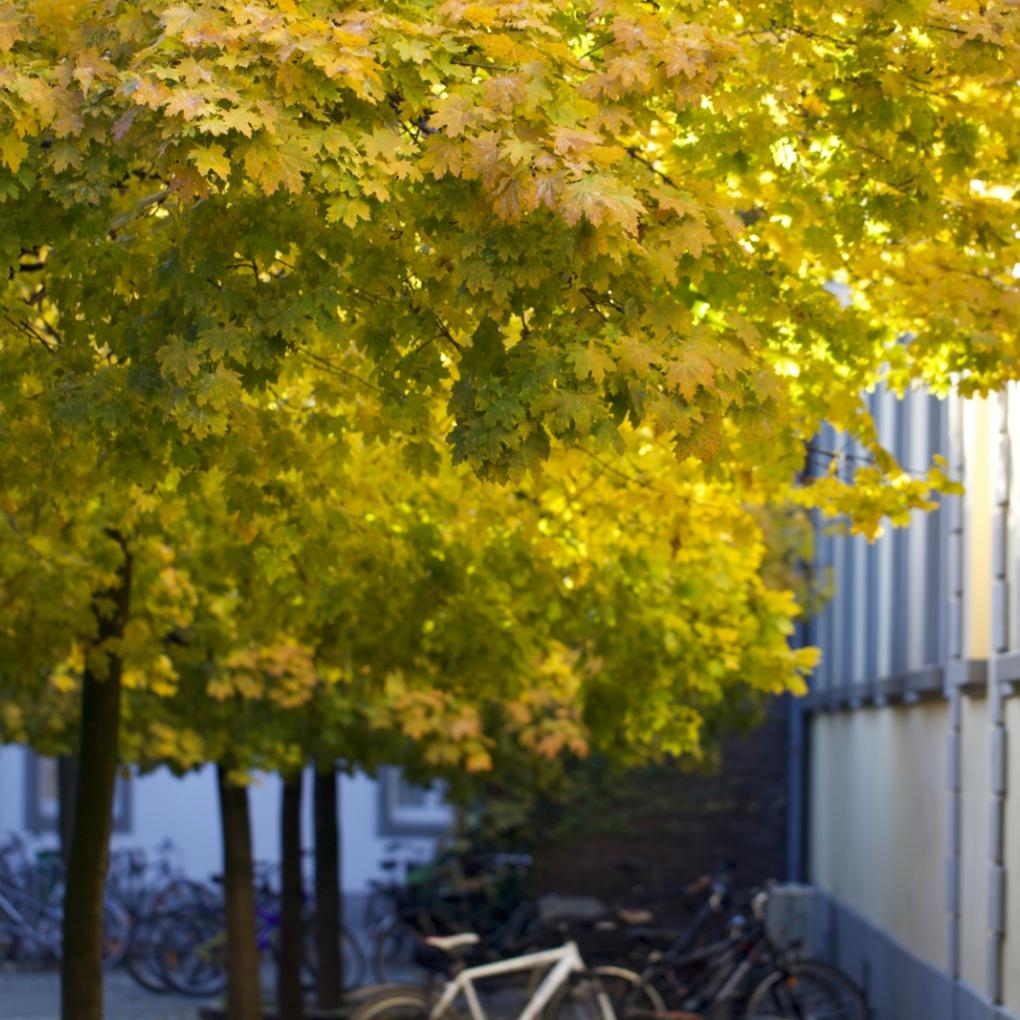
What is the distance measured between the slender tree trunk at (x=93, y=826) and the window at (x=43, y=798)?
18.2 meters

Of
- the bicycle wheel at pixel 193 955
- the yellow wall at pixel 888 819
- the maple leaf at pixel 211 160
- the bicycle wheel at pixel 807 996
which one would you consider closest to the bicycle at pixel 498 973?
the bicycle wheel at pixel 807 996

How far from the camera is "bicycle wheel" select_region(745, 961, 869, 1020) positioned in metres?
14.5

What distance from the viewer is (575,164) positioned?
5656 mm

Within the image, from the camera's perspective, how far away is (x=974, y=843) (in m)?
13.4

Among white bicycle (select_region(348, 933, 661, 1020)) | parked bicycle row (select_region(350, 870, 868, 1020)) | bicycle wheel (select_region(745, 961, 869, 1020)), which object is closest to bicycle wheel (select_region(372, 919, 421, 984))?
parked bicycle row (select_region(350, 870, 868, 1020))

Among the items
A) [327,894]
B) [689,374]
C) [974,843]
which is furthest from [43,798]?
[689,374]

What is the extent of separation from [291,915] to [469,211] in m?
10.7

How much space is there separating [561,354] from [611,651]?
4.99m

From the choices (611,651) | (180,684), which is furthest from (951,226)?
(180,684)

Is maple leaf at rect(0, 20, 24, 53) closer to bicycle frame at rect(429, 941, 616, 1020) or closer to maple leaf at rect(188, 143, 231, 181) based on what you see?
maple leaf at rect(188, 143, 231, 181)

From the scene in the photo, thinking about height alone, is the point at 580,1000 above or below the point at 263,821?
below

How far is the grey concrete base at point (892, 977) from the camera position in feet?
43.0

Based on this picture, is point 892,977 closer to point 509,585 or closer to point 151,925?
point 509,585

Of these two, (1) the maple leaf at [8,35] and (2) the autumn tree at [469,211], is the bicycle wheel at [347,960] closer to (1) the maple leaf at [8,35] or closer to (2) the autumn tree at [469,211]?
(2) the autumn tree at [469,211]
